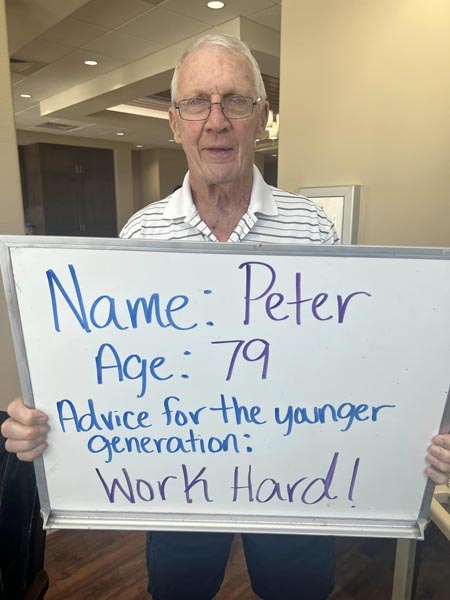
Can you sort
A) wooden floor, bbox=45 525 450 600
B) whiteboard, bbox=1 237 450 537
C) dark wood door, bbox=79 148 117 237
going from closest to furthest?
whiteboard, bbox=1 237 450 537
wooden floor, bbox=45 525 450 600
dark wood door, bbox=79 148 117 237

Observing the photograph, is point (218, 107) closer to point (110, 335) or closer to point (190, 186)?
point (190, 186)

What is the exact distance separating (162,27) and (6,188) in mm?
2252

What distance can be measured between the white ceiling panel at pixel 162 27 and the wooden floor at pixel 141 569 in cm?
318

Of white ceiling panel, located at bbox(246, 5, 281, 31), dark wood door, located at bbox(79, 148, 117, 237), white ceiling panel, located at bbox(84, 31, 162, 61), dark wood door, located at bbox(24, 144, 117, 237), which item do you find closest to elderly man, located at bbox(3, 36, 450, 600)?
white ceiling panel, located at bbox(246, 5, 281, 31)

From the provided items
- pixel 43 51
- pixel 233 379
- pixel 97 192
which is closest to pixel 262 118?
pixel 233 379

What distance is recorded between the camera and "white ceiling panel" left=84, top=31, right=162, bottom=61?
3309 millimetres

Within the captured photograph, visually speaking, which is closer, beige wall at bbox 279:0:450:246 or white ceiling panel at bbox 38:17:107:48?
beige wall at bbox 279:0:450:246

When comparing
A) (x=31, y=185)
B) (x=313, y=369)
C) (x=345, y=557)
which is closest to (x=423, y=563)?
(x=345, y=557)

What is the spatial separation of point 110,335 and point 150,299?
8 centimetres

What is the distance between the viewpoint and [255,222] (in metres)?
0.83

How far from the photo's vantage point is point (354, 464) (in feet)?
2.07

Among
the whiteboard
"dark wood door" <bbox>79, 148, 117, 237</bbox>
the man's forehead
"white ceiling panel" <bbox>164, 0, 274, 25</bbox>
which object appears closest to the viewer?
the whiteboard

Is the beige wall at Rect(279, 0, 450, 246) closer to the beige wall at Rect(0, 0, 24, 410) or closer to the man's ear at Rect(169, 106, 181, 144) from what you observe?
the man's ear at Rect(169, 106, 181, 144)

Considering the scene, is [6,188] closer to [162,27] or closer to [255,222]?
[255,222]
